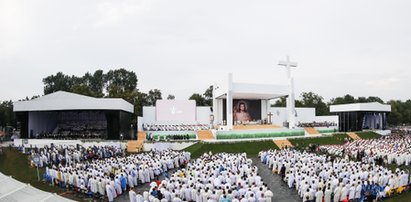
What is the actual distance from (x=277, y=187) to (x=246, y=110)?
2594cm

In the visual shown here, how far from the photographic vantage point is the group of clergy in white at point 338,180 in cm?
1150

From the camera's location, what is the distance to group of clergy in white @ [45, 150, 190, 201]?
13273mm

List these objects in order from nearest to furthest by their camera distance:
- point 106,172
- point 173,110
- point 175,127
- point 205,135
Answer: point 106,172, point 205,135, point 175,127, point 173,110

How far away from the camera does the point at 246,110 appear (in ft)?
131

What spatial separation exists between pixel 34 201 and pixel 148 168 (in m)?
5.64

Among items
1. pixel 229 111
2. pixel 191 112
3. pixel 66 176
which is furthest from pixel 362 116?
pixel 66 176

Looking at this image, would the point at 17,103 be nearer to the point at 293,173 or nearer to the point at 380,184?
the point at 293,173

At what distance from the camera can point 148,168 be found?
15836 millimetres

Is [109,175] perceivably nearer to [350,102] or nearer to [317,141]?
[317,141]

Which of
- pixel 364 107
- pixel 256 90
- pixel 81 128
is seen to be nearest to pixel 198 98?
pixel 256 90

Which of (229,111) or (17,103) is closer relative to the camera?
(17,103)

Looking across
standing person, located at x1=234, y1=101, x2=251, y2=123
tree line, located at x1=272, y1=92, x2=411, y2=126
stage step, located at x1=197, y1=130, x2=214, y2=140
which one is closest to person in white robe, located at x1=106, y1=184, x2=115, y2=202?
stage step, located at x1=197, y1=130, x2=214, y2=140

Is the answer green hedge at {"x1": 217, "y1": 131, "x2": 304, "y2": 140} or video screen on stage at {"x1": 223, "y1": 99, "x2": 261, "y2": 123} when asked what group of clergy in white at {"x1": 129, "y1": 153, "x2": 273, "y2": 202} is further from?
video screen on stage at {"x1": 223, "y1": 99, "x2": 261, "y2": 123}

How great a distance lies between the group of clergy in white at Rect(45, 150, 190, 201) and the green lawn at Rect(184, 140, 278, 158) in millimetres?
6621
